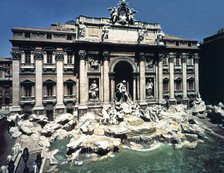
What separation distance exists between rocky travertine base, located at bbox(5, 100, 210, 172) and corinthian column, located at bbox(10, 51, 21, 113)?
152cm

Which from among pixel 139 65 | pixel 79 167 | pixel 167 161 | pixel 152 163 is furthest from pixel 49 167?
pixel 139 65

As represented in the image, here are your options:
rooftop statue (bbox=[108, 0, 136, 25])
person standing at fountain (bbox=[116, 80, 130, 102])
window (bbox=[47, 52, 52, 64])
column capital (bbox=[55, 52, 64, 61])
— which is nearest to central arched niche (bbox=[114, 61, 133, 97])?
person standing at fountain (bbox=[116, 80, 130, 102])

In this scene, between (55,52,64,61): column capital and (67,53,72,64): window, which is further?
(67,53,72,64): window

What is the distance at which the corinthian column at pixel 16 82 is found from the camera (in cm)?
2734

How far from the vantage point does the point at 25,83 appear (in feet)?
92.2

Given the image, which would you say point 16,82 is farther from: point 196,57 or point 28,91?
point 196,57

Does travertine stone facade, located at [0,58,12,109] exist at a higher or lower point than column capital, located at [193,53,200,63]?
lower

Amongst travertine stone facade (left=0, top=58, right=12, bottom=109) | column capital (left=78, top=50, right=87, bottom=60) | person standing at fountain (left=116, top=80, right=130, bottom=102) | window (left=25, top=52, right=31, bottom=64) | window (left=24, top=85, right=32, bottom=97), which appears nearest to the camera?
window (left=25, top=52, right=31, bottom=64)

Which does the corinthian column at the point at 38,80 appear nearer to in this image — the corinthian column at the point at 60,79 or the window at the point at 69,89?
the corinthian column at the point at 60,79

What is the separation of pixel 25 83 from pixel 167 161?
2064cm

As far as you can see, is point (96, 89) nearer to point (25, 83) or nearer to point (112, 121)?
point (112, 121)

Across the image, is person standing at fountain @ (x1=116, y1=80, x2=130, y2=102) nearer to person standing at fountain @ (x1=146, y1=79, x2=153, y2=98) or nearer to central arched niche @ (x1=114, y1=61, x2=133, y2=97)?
central arched niche @ (x1=114, y1=61, x2=133, y2=97)

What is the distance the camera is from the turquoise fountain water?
1734 centimetres

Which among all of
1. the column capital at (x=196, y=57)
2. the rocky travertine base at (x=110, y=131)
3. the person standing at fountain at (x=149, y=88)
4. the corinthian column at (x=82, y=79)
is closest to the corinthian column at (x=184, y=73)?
the column capital at (x=196, y=57)
